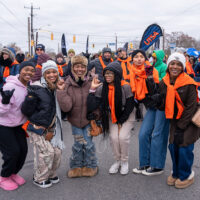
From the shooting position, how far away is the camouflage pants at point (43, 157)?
319cm

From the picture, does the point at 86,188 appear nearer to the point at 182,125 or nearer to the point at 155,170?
the point at 155,170

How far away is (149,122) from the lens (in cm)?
354

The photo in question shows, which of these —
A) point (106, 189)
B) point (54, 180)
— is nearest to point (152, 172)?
point (106, 189)

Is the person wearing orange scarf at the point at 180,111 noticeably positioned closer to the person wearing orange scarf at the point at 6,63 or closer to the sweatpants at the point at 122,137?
the sweatpants at the point at 122,137

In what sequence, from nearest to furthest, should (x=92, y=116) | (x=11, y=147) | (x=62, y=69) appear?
(x=11, y=147) < (x=92, y=116) < (x=62, y=69)

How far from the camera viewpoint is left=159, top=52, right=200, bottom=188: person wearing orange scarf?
3.05 metres

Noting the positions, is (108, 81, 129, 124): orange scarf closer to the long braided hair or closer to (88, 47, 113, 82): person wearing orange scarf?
the long braided hair

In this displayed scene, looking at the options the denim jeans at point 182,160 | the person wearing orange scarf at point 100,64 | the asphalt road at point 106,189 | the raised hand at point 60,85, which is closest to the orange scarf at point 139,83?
the denim jeans at point 182,160

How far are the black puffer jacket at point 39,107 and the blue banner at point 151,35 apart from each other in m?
4.13

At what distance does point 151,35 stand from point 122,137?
3.93m

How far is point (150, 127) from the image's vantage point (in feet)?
11.6

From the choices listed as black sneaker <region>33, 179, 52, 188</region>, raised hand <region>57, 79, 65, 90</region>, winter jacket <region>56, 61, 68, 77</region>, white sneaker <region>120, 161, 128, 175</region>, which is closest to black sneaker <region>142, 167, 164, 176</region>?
white sneaker <region>120, 161, 128, 175</region>

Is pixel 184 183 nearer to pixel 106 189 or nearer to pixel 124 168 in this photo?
pixel 124 168

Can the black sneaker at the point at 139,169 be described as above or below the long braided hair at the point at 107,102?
below
